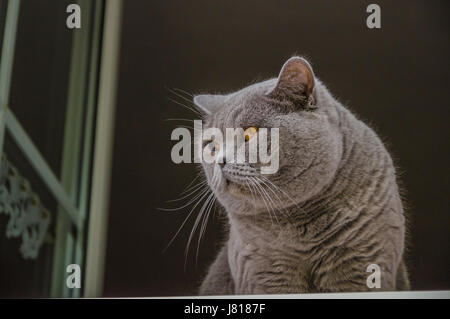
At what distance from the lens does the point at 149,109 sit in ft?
4.73

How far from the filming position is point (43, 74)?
138cm

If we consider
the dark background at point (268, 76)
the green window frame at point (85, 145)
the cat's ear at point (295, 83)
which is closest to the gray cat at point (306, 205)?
the cat's ear at point (295, 83)

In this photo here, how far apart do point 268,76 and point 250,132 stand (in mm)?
260

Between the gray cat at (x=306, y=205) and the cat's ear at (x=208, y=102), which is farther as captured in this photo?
the cat's ear at (x=208, y=102)

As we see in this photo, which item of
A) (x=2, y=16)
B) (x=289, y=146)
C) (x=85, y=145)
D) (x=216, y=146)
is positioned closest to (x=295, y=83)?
(x=289, y=146)

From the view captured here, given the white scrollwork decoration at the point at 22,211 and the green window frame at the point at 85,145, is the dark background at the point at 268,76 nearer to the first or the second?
the green window frame at the point at 85,145

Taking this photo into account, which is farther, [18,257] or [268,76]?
[268,76]

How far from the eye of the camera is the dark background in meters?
1.39

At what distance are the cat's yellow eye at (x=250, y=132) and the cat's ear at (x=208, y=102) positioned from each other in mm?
152

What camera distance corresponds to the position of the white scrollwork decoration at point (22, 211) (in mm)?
1248

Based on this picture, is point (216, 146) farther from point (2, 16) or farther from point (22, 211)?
point (2, 16)
